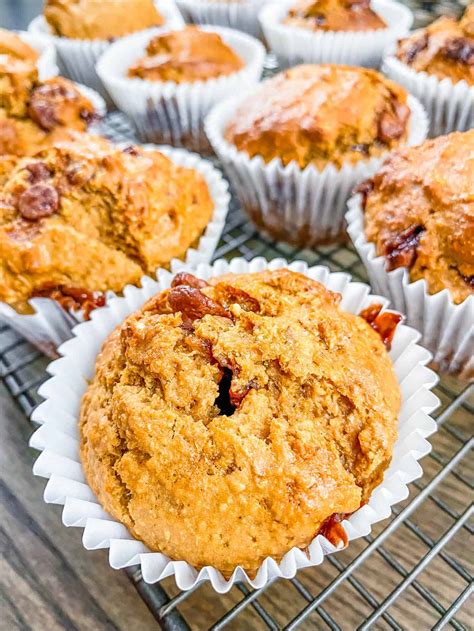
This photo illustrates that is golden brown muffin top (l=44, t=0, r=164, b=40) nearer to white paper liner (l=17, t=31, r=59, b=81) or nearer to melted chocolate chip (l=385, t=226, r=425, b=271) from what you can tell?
white paper liner (l=17, t=31, r=59, b=81)

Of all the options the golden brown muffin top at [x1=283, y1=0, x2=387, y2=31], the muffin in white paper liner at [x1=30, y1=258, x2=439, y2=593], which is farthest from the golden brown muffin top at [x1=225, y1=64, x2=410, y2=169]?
the golden brown muffin top at [x1=283, y1=0, x2=387, y2=31]

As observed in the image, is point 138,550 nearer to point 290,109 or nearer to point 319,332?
point 319,332

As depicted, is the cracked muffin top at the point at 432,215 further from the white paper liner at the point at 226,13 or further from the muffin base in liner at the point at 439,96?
the white paper liner at the point at 226,13

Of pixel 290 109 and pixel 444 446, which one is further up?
pixel 290 109

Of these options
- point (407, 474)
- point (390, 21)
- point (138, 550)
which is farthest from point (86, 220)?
point (390, 21)

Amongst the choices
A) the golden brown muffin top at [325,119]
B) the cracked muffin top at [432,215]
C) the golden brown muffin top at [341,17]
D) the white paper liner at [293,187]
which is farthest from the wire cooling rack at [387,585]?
the golden brown muffin top at [341,17]
